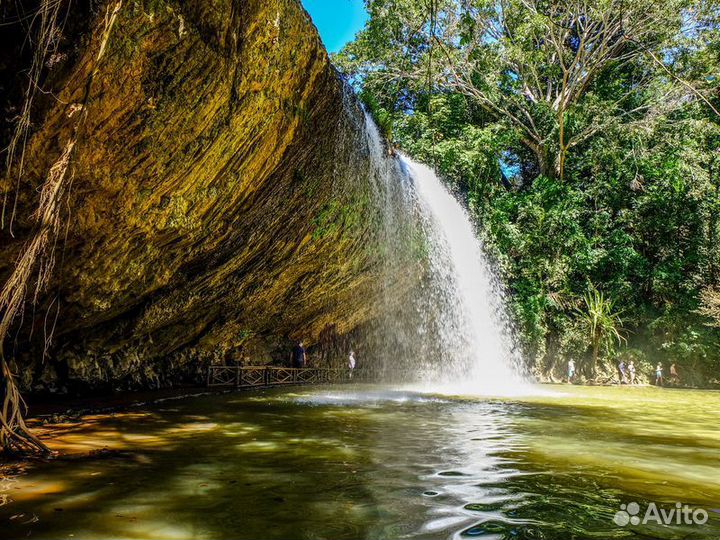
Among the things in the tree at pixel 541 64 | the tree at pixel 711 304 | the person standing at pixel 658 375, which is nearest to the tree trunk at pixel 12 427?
the tree at pixel 541 64

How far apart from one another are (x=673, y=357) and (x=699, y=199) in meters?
6.38

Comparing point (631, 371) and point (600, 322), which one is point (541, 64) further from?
point (631, 371)

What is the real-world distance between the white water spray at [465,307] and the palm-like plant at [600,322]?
3027 mm

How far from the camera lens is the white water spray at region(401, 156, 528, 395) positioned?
17766 mm

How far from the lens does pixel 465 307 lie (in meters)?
19.0

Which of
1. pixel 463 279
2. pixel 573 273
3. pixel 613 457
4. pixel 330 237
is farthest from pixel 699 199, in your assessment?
pixel 613 457

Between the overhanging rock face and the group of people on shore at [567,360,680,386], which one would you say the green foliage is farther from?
the overhanging rock face

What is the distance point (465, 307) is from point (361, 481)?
16043 mm

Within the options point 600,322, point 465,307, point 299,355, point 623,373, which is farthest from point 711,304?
point 299,355

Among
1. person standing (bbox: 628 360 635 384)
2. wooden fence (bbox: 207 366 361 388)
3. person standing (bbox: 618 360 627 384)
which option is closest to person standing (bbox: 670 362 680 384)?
person standing (bbox: 628 360 635 384)

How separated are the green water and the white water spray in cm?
1158

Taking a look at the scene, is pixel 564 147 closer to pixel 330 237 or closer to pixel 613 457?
pixel 330 237

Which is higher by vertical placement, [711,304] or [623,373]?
[711,304]

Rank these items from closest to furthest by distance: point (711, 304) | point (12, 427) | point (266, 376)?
point (12, 427), point (266, 376), point (711, 304)
